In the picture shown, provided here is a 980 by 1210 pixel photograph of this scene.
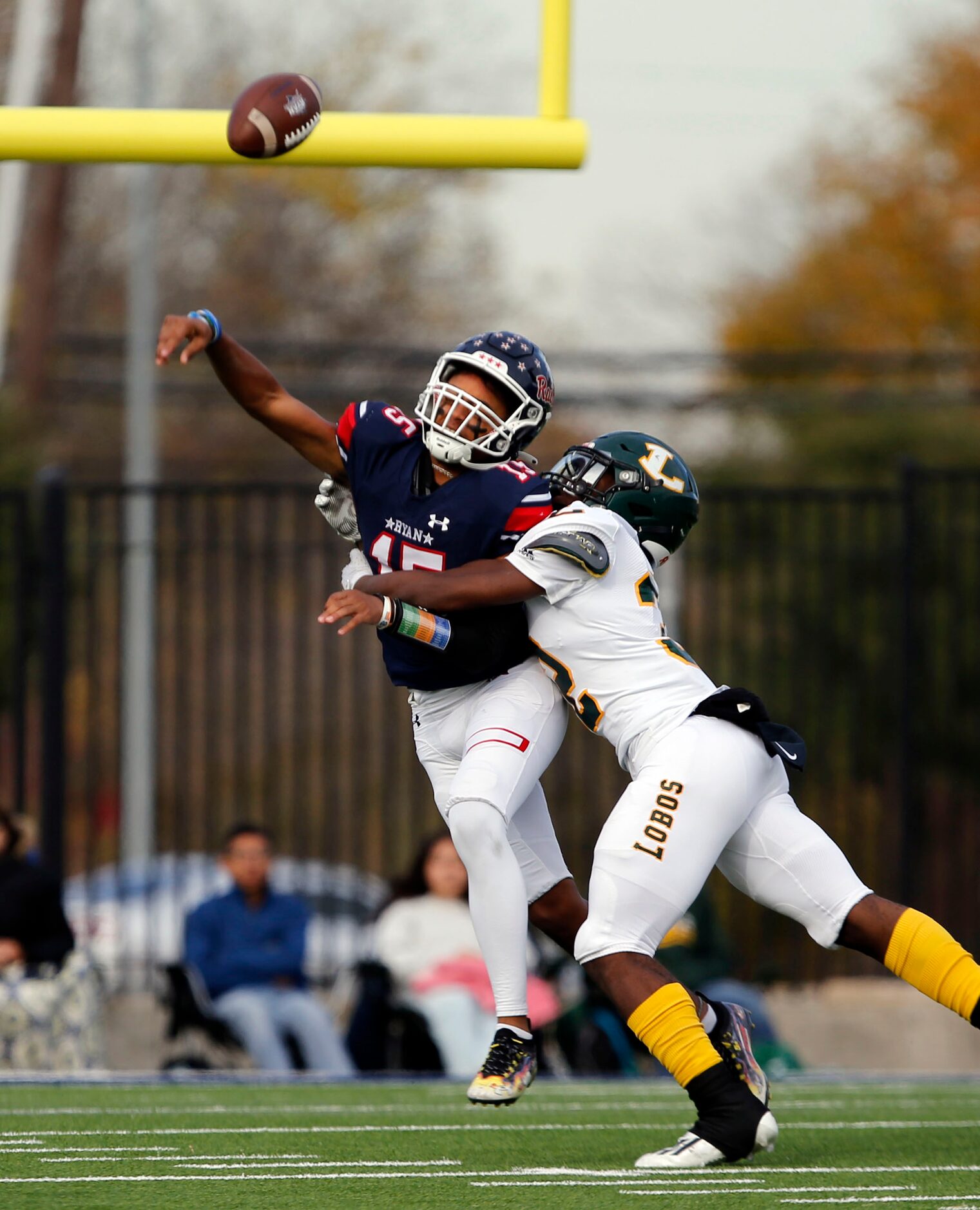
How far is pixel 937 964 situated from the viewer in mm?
4504

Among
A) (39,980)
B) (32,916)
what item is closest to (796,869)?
(39,980)

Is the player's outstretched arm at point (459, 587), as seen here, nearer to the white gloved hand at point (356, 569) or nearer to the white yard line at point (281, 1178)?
the white gloved hand at point (356, 569)

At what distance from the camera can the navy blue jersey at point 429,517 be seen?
16.4 feet

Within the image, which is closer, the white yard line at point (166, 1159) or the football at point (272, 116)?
the white yard line at point (166, 1159)

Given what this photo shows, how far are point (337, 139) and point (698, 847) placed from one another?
2356 mm

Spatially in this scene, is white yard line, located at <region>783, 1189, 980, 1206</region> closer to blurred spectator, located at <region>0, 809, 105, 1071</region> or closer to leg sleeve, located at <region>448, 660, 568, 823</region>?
leg sleeve, located at <region>448, 660, 568, 823</region>

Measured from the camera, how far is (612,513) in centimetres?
482

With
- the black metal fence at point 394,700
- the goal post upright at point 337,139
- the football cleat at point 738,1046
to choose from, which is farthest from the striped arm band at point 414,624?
the black metal fence at point 394,700

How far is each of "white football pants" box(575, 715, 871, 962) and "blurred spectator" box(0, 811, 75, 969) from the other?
13.9 ft

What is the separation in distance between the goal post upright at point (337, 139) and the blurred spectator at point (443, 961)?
12.5 feet

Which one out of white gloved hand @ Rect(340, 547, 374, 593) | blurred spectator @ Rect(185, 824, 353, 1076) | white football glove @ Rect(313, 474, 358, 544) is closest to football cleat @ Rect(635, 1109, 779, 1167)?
white gloved hand @ Rect(340, 547, 374, 593)

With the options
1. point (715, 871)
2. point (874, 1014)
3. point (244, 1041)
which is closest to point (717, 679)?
point (715, 871)

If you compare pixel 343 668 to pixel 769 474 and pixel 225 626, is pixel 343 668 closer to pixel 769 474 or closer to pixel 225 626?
pixel 225 626

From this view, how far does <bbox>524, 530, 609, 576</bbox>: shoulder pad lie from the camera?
4.67m
